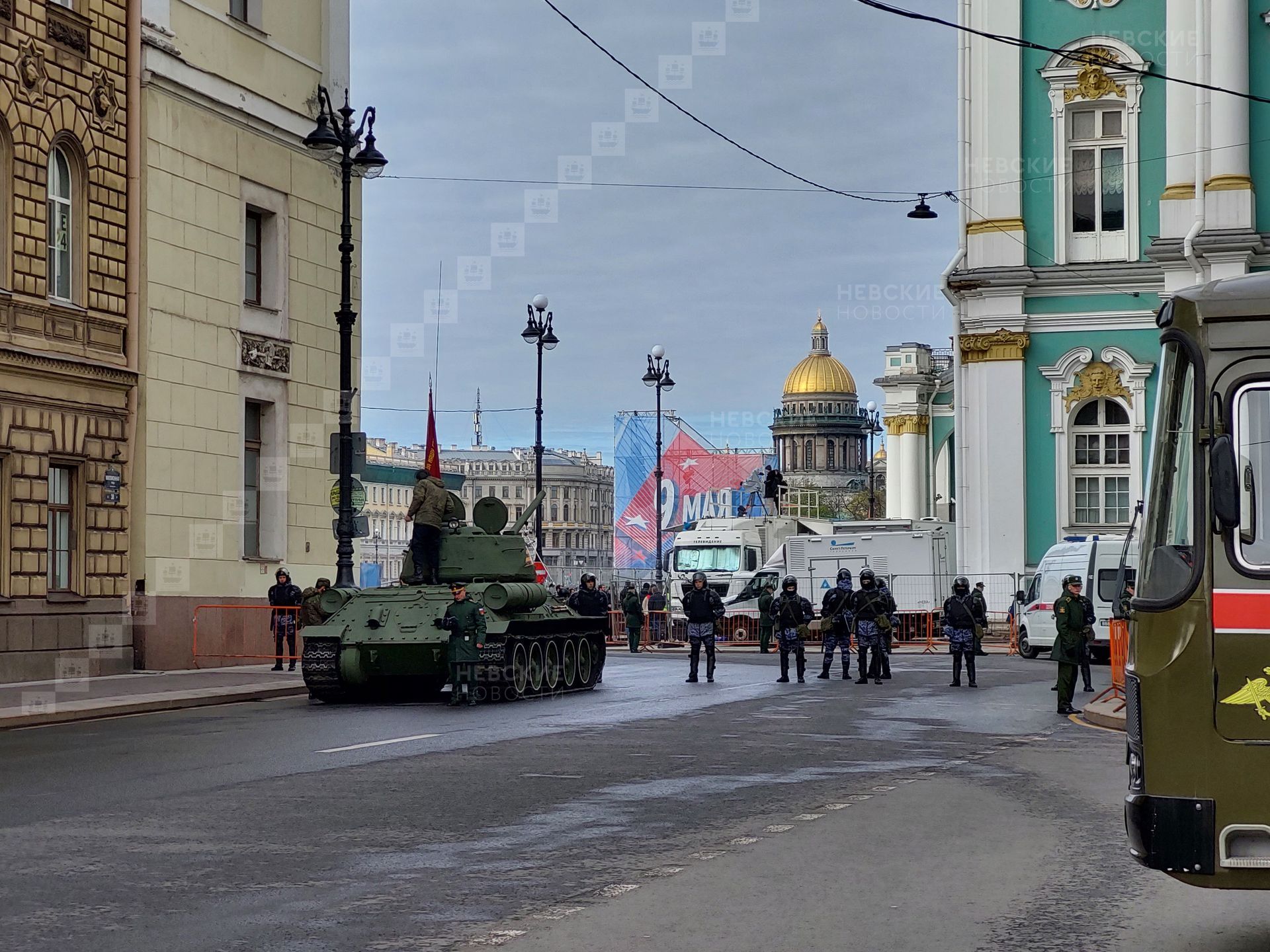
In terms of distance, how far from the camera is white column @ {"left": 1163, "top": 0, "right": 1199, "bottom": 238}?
4094cm

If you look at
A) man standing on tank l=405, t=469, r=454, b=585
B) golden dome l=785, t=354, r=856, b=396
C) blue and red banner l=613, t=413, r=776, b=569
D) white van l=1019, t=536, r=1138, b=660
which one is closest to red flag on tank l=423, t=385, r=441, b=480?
man standing on tank l=405, t=469, r=454, b=585

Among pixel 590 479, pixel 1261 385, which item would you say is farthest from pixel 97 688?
pixel 590 479

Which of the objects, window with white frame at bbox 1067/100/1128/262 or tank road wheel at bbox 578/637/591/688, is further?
window with white frame at bbox 1067/100/1128/262

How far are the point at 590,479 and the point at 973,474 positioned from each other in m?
136

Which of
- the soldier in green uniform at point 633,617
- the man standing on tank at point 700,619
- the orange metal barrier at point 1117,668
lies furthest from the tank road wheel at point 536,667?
the soldier in green uniform at point 633,617

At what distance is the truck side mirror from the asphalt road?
196 cm

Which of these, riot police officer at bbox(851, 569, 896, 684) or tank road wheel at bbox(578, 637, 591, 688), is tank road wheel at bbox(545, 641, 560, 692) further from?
riot police officer at bbox(851, 569, 896, 684)

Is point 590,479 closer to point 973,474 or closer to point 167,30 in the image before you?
point 973,474

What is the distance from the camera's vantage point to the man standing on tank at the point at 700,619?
28.2m

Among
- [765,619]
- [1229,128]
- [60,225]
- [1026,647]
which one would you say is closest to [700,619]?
[60,225]

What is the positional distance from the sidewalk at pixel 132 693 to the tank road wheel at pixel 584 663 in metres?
3.88

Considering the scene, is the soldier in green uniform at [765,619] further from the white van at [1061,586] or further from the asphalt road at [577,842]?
the asphalt road at [577,842]

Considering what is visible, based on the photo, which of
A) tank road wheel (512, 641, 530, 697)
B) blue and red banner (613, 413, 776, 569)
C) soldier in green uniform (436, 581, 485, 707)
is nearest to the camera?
soldier in green uniform (436, 581, 485, 707)

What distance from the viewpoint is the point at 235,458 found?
99.6 ft
